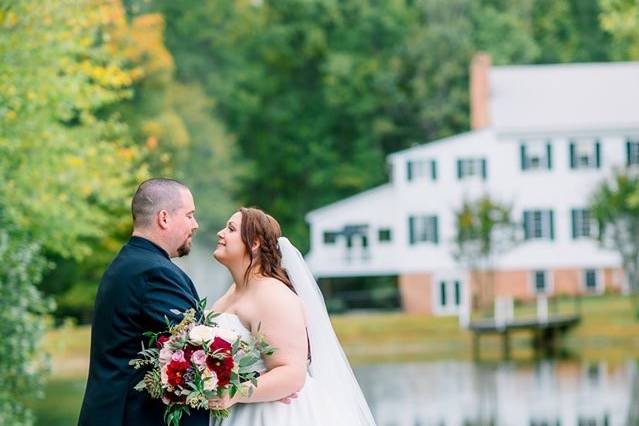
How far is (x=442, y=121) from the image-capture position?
194ft

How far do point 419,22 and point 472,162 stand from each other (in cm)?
729

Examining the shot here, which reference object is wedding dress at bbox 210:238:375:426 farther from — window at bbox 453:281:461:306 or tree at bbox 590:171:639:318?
window at bbox 453:281:461:306

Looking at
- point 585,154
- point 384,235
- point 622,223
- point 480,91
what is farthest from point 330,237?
point 622,223

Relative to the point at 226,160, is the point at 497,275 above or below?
below

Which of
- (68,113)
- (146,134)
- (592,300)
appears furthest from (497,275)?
(68,113)

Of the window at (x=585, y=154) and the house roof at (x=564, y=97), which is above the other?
the house roof at (x=564, y=97)

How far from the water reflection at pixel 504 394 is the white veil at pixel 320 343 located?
14.0m

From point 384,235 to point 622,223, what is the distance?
10.5m

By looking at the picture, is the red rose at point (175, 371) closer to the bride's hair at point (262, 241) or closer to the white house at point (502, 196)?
the bride's hair at point (262, 241)

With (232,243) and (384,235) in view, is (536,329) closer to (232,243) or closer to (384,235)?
(384,235)

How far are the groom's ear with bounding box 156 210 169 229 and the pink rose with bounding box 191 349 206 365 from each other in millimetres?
506

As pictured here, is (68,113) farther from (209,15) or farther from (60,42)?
(209,15)

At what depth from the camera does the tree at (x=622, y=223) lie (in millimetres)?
50469

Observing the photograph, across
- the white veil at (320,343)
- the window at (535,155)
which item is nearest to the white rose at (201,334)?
the white veil at (320,343)
